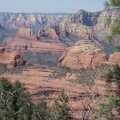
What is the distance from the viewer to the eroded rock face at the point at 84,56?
228ft

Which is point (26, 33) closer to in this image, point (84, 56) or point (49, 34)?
point (49, 34)

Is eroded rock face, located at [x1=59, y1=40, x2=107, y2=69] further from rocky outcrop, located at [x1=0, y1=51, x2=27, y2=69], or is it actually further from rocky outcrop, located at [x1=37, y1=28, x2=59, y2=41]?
rocky outcrop, located at [x1=37, y1=28, x2=59, y2=41]

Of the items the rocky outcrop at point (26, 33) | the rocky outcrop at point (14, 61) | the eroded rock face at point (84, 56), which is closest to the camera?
the eroded rock face at point (84, 56)

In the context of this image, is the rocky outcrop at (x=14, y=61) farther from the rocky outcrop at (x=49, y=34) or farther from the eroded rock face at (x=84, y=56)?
the rocky outcrop at (x=49, y=34)

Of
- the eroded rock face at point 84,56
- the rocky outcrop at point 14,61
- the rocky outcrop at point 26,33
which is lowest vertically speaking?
the rocky outcrop at point 26,33

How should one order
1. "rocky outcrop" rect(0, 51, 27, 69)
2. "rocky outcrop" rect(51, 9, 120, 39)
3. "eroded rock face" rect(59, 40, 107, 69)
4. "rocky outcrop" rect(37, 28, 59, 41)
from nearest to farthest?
"eroded rock face" rect(59, 40, 107, 69), "rocky outcrop" rect(0, 51, 27, 69), "rocky outcrop" rect(37, 28, 59, 41), "rocky outcrop" rect(51, 9, 120, 39)

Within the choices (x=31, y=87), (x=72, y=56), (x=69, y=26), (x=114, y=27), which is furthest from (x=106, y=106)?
(x=69, y=26)

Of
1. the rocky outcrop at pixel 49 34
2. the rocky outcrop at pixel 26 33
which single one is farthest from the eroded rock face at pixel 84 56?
the rocky outcrop at pixel 26 33

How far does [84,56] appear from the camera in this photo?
72.1 m

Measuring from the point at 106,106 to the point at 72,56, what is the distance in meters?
61.8

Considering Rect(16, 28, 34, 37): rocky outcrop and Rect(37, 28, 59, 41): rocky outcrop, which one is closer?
Rect(37, 28, 59, 41): rocky outcrop

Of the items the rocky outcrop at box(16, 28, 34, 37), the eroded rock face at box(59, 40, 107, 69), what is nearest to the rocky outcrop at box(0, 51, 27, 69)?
the eroded rock face at box(59, 40, 107, 69)

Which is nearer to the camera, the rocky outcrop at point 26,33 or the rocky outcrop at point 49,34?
the rocky outcrop at point 49,34

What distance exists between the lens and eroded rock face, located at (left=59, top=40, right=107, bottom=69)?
228 ft
